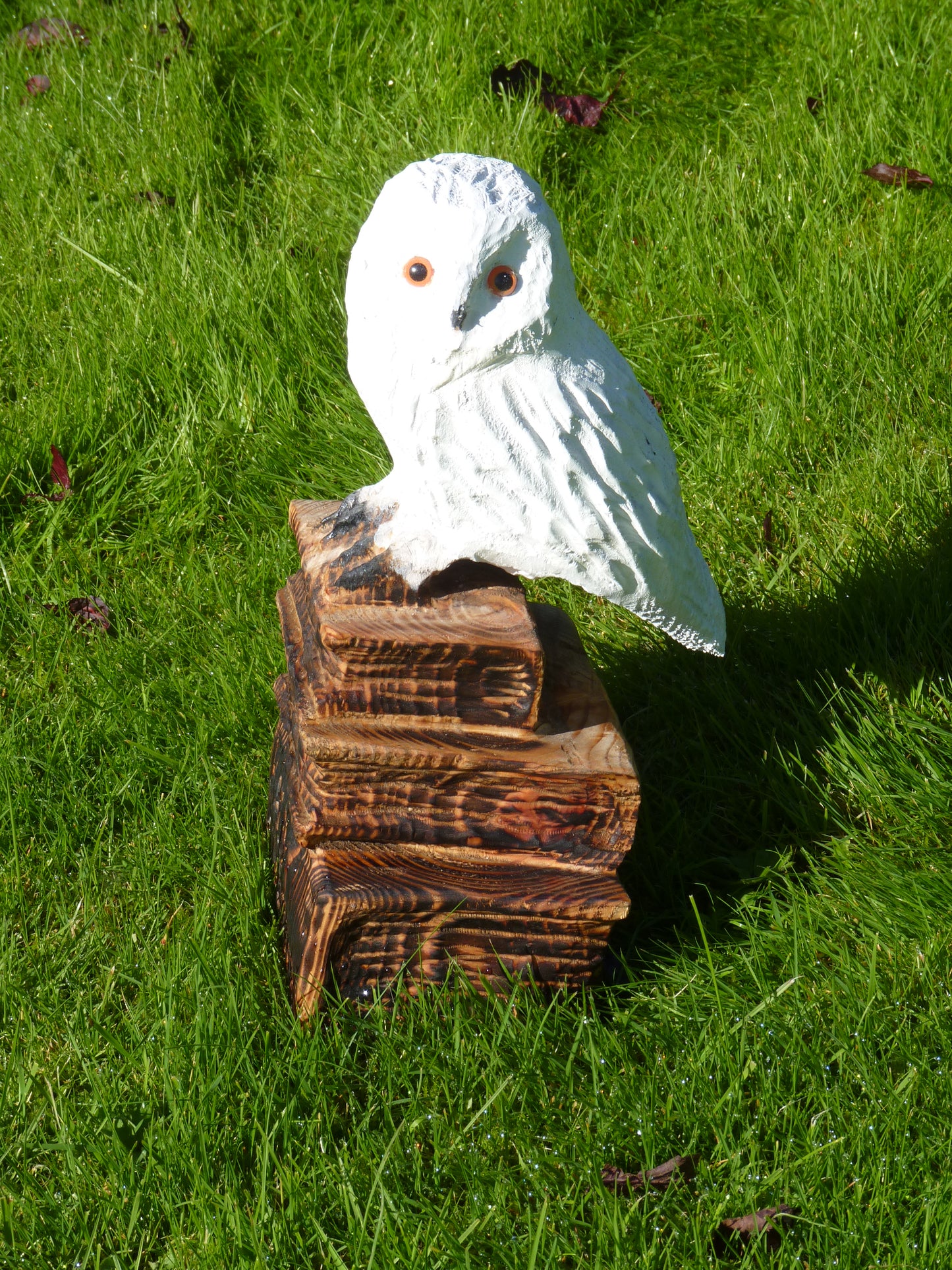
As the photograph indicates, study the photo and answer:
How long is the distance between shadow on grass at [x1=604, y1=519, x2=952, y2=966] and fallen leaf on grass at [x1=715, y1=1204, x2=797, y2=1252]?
606 mm

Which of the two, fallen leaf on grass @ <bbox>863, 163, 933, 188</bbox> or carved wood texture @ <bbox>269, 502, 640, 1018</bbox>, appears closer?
carved wood texture @ <bbox>269, 502, 640, 1018</bbox>

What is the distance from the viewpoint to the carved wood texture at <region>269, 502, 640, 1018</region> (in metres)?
2.13

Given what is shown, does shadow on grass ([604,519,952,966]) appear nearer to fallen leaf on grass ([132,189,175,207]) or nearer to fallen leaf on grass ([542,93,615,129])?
fallen leaf on grass ([542,93,615,129])

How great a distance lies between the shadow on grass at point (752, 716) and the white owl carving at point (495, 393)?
85 centimetres

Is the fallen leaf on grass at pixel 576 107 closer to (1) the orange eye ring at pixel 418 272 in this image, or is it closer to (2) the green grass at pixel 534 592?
(2) the green grass at pixel 534 592

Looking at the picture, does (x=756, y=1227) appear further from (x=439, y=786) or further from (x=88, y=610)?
(x=88, y=610)

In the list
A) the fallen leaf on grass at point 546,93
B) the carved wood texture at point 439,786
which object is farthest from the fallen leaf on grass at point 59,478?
the fallen leaf on grass at point 546,93

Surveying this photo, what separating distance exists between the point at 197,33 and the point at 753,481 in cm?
300

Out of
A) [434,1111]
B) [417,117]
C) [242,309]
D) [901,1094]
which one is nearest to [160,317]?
[242,309]

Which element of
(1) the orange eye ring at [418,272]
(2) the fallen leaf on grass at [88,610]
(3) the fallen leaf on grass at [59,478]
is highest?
(1) the orange eye ring at [418,272]

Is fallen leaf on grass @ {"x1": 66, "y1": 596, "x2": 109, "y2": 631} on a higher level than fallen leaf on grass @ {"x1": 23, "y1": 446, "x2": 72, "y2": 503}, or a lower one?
lower

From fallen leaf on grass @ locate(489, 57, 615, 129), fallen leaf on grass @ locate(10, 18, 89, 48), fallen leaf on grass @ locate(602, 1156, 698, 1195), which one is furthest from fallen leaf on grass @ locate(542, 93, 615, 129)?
fallen leaf on grass @ locate(602, 1156, 698, 1195)

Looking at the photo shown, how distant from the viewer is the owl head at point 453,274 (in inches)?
73.0

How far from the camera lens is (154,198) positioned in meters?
4.32
